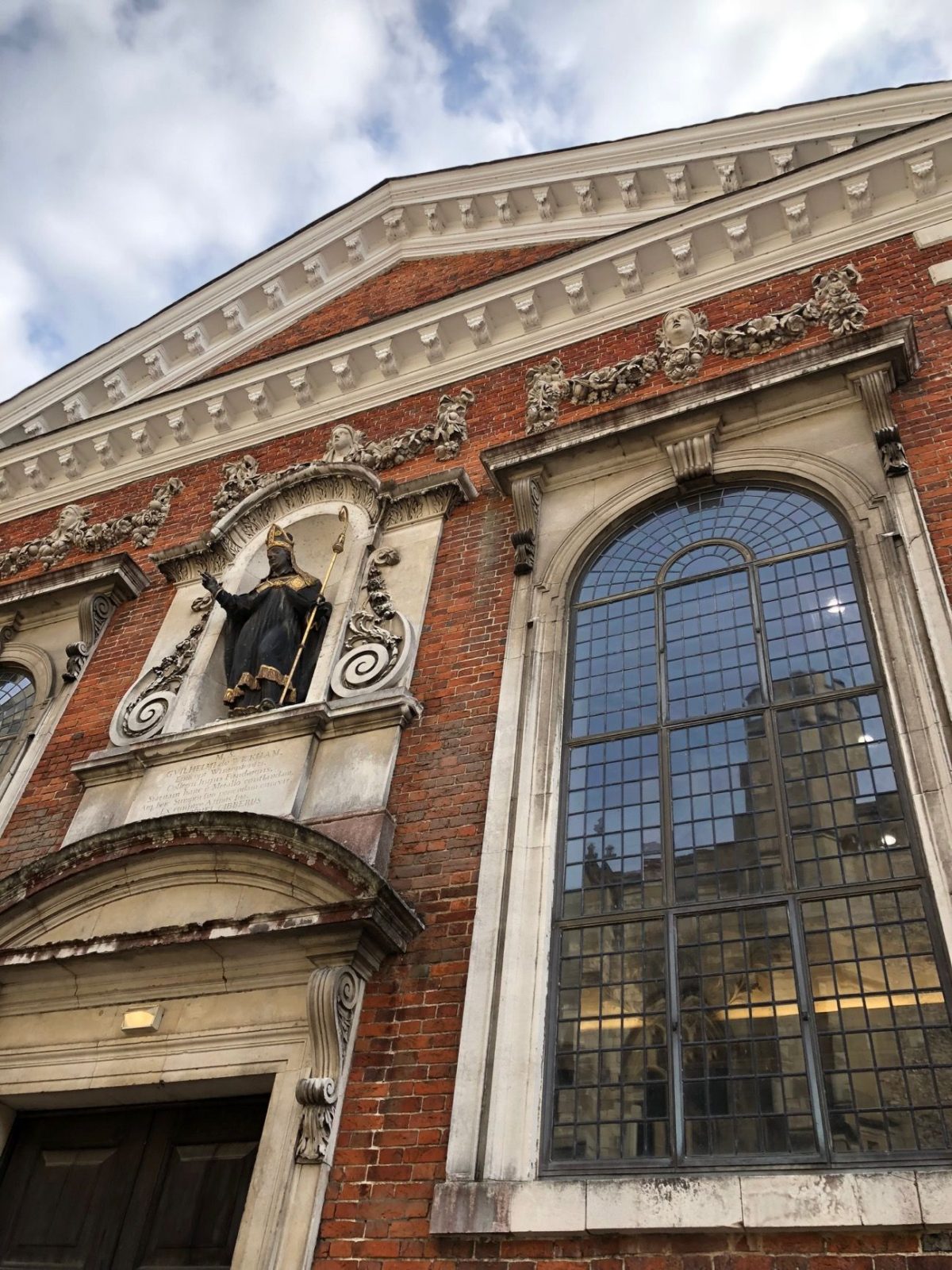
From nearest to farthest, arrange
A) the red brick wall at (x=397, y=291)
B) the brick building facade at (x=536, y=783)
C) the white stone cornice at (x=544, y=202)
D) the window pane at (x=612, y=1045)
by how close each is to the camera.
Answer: the brick building facade at (x=536, y=783)
the window pane at (x=612, y=1045)
the white stone cornice at (x=544, y=202)
the red brick wall at (x=397, y=291)

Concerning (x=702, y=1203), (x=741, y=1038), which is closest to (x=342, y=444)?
(x=741, y=1038)

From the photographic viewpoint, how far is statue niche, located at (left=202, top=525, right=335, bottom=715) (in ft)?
27.5

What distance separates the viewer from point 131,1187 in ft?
20.5

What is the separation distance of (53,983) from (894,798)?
5654 millimetres

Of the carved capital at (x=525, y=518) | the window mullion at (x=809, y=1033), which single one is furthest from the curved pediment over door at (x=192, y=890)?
the carved capital at (x=525, y=518)

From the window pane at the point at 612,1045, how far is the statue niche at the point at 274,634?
138 inches

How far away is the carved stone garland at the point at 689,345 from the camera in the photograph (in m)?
8.70

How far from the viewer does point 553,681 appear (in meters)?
7.45

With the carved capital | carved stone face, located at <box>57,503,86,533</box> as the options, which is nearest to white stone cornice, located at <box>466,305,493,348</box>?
the carved capital

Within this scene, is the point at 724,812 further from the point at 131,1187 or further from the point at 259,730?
the point at 131,1187

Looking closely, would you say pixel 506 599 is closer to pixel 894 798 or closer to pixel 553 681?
pixel 553 681

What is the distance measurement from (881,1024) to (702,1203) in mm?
1292

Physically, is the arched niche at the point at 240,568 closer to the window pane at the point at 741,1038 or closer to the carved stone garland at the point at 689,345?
the carved stone garland at the point at 689,345

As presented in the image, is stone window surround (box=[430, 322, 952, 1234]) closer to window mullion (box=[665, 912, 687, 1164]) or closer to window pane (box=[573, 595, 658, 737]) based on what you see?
window pane (box=[573, 595, 658, 737])
